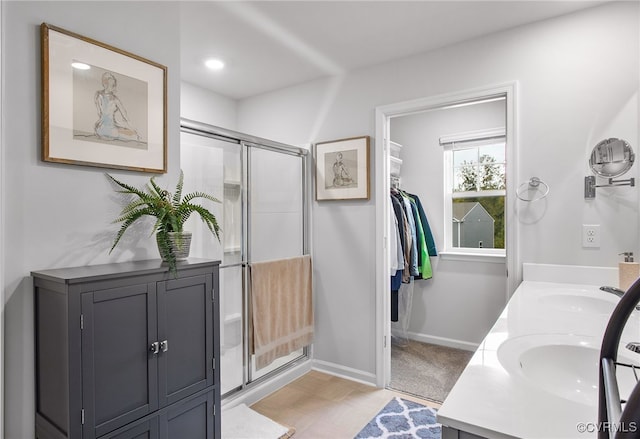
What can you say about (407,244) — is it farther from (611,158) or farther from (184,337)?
(184,337)

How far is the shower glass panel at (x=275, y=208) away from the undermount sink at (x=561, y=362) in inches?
72.7

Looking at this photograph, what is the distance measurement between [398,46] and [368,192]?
1.06m

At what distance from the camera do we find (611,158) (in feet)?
6.49

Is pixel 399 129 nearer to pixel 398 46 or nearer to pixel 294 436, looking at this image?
pixel 398 46

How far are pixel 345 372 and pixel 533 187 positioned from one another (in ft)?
6.42

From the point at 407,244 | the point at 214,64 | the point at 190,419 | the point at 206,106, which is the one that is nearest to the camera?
the point at 190,419

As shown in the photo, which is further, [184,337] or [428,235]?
[428,235]

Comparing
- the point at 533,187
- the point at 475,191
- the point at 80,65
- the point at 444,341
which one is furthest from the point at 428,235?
the point at 80,65

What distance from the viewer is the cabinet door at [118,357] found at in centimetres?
129

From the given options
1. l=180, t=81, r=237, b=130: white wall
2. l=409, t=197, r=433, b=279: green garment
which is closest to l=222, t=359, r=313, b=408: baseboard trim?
l=409, t=197, r=433, b=279: green garment

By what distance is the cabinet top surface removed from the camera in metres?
1.28

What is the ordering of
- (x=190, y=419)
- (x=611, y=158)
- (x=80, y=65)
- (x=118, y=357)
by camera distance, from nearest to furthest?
(x=118, y=357), (x=80, y=65), (x=190, y=419), (x=611, y=158)

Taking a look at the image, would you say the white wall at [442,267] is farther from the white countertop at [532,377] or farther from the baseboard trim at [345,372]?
the white countertop at [532,377]

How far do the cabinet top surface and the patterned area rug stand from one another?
1.43m
